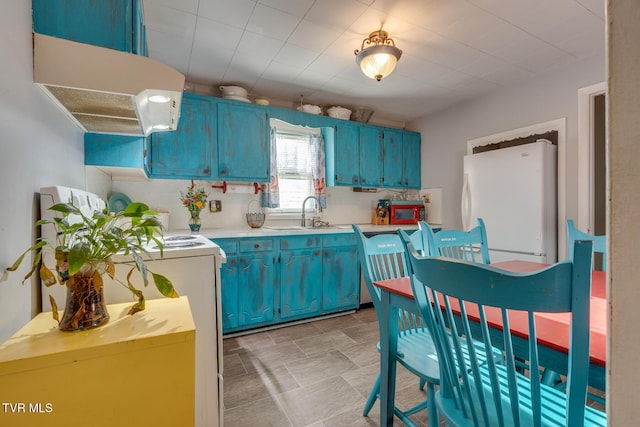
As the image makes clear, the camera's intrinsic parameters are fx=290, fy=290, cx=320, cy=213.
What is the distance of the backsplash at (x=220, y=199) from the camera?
2.77 meters

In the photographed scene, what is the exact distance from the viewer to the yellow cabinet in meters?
0.68

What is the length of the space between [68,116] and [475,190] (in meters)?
3.28

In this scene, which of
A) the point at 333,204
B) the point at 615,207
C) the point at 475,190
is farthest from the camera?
the point at 333,204

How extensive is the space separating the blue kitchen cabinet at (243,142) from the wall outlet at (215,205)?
0.38m

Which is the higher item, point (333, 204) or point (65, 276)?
point (333, 204)

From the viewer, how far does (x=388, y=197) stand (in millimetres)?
4242

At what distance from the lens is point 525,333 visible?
2.69ft

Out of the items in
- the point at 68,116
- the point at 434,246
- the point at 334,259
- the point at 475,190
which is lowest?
the point at 334,259

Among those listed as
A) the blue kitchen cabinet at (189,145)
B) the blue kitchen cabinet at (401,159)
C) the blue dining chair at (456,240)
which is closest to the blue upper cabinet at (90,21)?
the blue kitchen cabinet at (189,145)

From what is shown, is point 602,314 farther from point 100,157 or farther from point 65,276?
point 100,157

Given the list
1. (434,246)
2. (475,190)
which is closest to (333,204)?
(475,190)

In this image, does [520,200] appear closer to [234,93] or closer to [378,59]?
[378,59]

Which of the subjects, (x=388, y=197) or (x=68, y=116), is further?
(x=388, y=197)

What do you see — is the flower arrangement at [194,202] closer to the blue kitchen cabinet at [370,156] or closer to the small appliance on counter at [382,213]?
the blue kitchen cabinet at [370,156]
